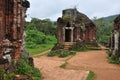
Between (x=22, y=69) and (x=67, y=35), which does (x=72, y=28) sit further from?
(x=22, y=69)

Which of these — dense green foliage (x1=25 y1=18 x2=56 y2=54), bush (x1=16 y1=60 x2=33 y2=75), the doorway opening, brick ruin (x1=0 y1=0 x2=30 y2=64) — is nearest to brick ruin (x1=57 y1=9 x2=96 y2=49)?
the doorway opening

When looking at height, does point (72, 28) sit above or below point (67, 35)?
above

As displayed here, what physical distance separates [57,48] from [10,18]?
58.5 feet

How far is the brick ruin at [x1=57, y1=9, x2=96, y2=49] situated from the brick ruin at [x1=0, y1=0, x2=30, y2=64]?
59.0ft

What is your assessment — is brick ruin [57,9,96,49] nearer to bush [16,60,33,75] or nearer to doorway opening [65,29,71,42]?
doorway opening [65,29,71,42]

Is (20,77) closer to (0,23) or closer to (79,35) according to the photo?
(0,23)

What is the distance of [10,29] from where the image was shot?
37.2 feet

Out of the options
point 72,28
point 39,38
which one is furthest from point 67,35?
point 39,38

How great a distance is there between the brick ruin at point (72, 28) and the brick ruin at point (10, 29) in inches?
708

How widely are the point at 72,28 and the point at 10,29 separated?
64.6 ft

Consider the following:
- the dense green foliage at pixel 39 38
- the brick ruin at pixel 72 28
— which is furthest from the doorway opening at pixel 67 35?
the dense green foliage at pixel 39 38

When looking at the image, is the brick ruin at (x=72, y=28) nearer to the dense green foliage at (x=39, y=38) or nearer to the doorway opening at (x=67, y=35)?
the doorway opening at (x=67, y=35)

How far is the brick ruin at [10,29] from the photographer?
1071 cm

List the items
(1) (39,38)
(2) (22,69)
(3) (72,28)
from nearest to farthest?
(2) (22,69) < (3) (72,28) < (1) (39,38)
